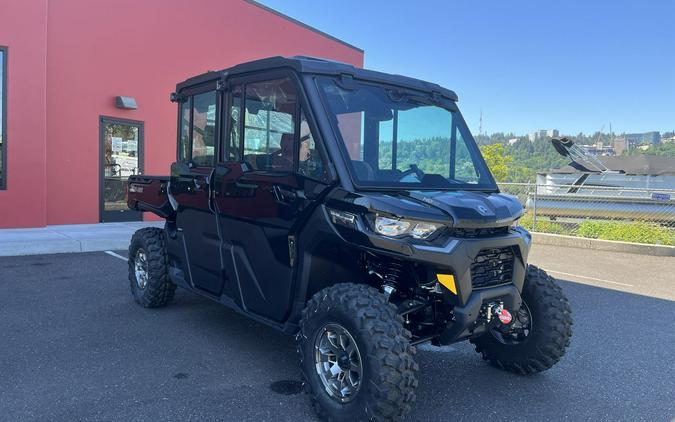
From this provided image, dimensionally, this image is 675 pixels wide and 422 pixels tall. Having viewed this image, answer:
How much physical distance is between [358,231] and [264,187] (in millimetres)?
958

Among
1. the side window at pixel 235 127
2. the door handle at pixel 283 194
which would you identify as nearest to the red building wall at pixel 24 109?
the side window at pixel 235 127

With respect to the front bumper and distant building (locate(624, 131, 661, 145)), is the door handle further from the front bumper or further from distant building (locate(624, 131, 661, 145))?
distant building (locate(624, 131, 661, 145))

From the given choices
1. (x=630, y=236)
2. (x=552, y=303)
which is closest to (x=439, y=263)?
(x=552, y=303)

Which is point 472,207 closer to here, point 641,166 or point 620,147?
point 641,166

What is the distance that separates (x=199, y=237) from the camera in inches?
182

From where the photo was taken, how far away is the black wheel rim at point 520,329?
3.95 metres

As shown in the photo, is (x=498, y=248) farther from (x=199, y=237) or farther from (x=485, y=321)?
(x=199, y=237)

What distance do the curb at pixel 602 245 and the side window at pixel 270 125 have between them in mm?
9953

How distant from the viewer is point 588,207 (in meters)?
13.6

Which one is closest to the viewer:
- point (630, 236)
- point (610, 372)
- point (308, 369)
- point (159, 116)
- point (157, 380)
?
point (308, 369)

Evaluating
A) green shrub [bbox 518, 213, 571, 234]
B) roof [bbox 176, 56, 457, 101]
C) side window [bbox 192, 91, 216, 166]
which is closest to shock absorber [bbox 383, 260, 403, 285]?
roof [bbox 176, 56, 457, 101]

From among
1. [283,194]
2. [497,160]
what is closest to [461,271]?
[283,194]

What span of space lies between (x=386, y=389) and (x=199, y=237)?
244 cm

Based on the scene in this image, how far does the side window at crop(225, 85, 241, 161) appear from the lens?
4.08 m
